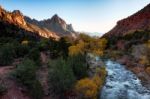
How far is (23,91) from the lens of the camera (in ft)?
106

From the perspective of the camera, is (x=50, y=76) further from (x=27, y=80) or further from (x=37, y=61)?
(x=37, y=61)

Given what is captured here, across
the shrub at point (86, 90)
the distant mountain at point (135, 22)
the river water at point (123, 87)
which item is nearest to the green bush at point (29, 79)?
the shrub at point (86, 90)

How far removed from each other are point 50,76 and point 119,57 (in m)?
42.9

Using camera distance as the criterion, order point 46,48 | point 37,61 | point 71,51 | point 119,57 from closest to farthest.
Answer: point 37,61 < point 71,51 < point 46,48 < point 119,57

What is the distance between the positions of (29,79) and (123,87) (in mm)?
17204

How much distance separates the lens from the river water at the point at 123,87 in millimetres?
39688

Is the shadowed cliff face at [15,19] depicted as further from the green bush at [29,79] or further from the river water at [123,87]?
the green bush at [29,79]

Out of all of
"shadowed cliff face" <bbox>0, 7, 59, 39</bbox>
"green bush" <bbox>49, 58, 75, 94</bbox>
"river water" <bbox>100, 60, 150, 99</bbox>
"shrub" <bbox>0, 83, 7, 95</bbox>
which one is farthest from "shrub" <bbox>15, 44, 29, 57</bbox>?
"shadowed cliff face" <bbox>0, 7, 59, 39</bbox>

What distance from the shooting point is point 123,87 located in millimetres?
44406

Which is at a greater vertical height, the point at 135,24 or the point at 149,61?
the point at 135,24

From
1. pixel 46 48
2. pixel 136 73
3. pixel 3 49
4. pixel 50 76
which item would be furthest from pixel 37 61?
pixel 136 73

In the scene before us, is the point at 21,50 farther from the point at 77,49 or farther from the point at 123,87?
the point at 123,87

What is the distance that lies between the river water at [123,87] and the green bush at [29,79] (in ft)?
33.6

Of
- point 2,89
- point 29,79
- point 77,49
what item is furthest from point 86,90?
point 77,49
